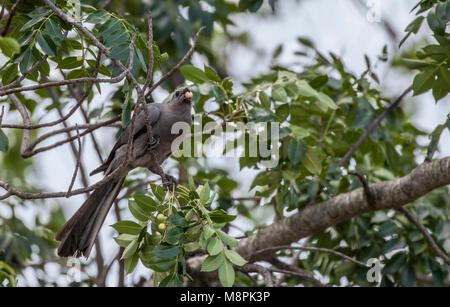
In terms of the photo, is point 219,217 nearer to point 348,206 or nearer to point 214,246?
point 214,246

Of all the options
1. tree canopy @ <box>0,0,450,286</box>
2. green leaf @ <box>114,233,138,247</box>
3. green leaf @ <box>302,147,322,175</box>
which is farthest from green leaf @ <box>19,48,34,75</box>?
green leaf @ <box>302,147,322,175</box>

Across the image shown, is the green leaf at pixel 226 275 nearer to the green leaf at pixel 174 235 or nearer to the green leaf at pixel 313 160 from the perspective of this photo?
the green leaf at pixel 174 235

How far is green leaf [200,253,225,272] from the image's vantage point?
2.59 meters

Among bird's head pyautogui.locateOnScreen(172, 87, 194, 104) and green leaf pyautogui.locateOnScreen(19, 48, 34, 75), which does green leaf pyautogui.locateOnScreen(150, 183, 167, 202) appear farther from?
bird's head pyautogui.locateOnScreen(172, 87, 194, 104)

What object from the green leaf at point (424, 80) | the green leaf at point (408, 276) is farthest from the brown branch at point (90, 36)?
the green leaf at point (408, 276)

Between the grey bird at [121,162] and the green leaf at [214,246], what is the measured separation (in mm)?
972

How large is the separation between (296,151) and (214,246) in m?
1.27

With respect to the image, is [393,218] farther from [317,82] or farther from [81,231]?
[81,231]

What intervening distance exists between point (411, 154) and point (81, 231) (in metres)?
2.80

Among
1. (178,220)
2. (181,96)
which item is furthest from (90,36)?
(181,96)

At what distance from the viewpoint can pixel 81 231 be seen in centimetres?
359

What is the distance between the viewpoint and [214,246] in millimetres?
2555

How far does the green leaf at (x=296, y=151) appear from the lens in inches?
142
